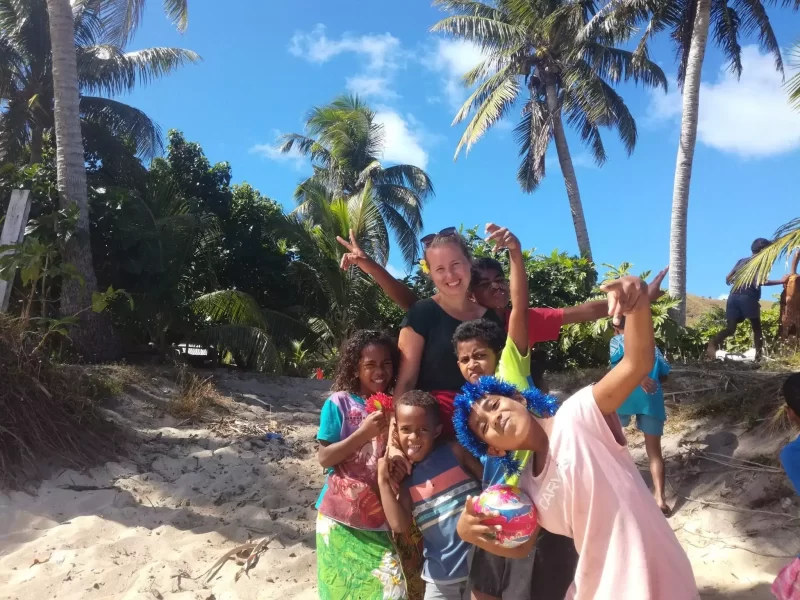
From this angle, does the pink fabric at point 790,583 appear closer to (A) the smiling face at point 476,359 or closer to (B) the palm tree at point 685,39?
(A) the smiling face at point 476,359

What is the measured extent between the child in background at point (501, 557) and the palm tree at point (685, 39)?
8.30 metres

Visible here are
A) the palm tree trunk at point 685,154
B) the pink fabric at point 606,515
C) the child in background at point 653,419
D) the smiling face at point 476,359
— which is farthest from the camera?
the palm tree trunk at point 685,154

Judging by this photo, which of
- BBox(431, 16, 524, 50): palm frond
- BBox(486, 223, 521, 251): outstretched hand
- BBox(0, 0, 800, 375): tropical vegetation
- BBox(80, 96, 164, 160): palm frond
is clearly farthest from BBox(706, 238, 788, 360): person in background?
BBox(80, 96, 164, 160): palm frond

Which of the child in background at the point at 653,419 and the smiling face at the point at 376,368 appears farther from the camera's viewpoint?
the child in background at the point at 653,419

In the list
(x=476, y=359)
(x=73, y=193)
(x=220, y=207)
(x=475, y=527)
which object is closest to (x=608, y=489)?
(x=475, y=527)

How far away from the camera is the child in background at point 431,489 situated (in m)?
2.17

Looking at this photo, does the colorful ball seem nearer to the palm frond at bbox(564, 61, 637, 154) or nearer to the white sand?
the white sand

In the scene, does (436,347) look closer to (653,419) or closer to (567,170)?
(653,419)

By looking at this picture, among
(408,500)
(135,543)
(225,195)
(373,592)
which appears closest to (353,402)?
(408,500)

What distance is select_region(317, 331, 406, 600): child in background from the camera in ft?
7.70

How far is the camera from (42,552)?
3.90 meters

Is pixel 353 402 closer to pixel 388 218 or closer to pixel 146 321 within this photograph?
pixel 146 321

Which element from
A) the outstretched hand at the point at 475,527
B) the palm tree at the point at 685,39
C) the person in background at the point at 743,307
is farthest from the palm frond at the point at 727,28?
the outstretched hand at the point at 475,527

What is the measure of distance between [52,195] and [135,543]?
592 centimetres
